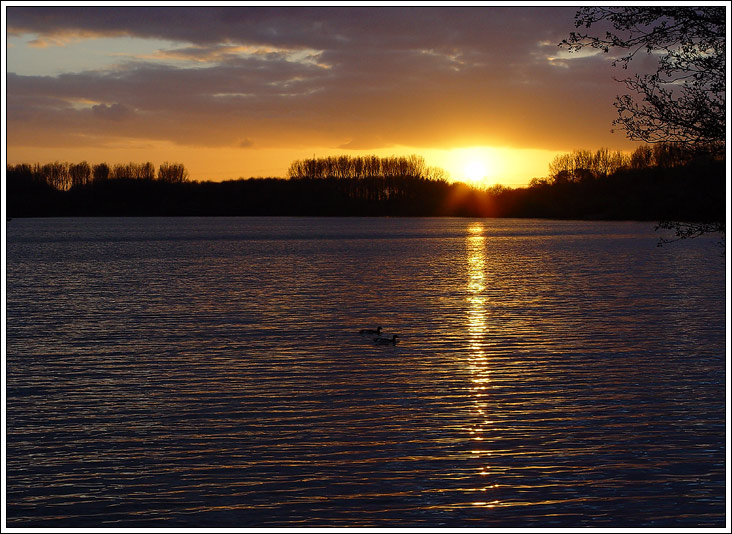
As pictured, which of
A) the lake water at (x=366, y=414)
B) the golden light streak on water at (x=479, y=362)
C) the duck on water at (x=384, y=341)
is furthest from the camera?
the duck on water at (x=384, y=341)

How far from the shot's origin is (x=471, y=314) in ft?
120

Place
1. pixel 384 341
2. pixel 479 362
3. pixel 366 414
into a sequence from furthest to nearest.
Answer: pixel 384 341
pixel 479 362
pixel 366 414

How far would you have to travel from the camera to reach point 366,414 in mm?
18141

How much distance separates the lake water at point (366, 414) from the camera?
12672 mm

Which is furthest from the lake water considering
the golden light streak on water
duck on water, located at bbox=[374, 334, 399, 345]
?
duck on water, located at bbox=[374, 334, 399, 345]

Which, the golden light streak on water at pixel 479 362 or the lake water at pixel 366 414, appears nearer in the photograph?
the lake water at pixel 366 414

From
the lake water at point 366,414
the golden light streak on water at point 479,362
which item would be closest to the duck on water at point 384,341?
the lake water at point 366,414

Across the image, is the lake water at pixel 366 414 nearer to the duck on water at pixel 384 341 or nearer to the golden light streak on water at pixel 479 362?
the golden light streak on water at pixel 479 362

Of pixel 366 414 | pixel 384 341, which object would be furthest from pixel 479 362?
pixel 366 414

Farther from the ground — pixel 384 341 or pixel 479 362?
pixel 384 341

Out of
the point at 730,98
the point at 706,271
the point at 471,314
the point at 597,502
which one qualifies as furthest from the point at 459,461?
the point at 706,271

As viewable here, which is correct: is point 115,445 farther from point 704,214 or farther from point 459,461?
point 704,214

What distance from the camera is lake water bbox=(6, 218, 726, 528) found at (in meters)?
12.7

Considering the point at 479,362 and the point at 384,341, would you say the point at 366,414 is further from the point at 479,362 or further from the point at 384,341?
the point at 384,341
